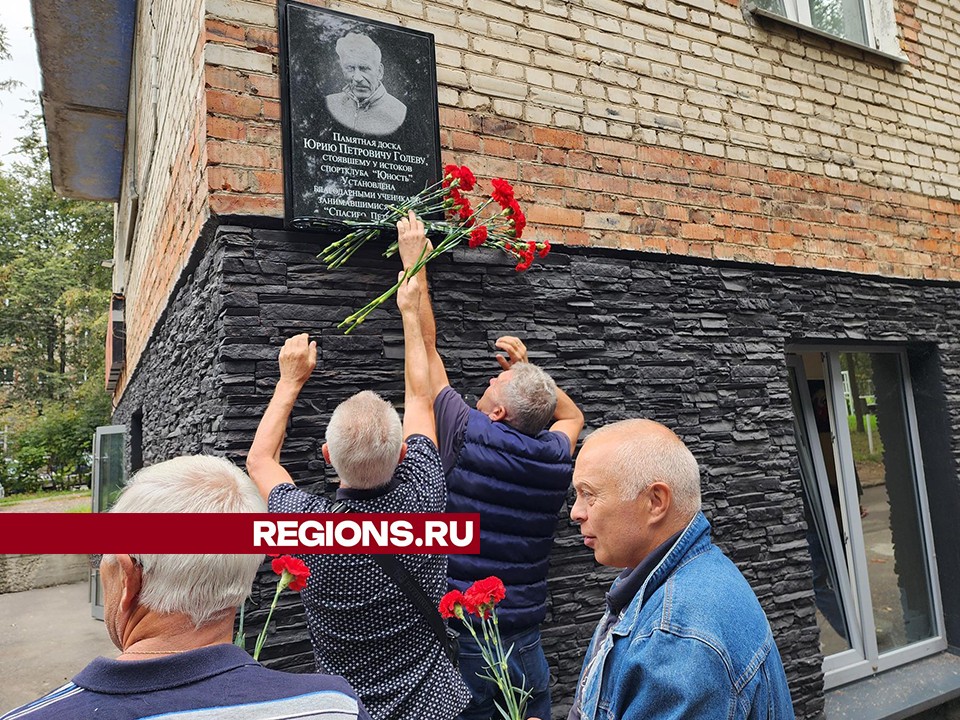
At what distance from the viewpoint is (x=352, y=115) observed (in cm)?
302

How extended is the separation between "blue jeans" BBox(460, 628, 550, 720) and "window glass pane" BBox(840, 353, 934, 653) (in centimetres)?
313

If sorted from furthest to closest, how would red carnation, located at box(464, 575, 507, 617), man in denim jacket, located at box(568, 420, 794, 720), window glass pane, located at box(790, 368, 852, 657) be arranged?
window glass pane, located at box(790, 368, 852, 657), red carnation, located at box(464, 575, 507, 617), man in denim jacket, located at box(568, 420, 794, 720)

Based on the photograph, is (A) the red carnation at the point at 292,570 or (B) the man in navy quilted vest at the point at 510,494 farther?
(B) the man in navy quilted vest at the point at 510,494

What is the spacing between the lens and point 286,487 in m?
2.34

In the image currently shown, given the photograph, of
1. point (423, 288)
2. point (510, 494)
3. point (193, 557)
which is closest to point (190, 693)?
point (193, 557)

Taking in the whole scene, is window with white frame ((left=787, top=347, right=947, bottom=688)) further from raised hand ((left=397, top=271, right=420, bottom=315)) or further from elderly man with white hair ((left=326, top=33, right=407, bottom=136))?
elderly man with white hair ((left=326, top=33, right=407, bottom=136))

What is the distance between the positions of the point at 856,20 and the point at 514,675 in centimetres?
522

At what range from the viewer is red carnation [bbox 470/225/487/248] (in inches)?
114

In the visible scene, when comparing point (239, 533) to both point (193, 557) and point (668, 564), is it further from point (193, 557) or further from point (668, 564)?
point (668, 564)

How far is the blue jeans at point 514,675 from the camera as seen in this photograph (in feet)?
8.58

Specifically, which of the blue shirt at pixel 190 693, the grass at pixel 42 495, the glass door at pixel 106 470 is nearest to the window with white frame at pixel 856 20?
the blue shirt at pixel 190 693

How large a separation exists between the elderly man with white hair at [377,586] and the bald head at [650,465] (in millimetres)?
771

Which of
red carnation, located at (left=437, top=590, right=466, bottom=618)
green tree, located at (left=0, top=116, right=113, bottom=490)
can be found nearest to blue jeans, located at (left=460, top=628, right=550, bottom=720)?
red carnation, located at (left=437, top=590, right=466, bottom=618)

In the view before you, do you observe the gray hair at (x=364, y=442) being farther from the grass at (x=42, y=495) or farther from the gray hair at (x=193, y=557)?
the grass at (x=42, y=495)
